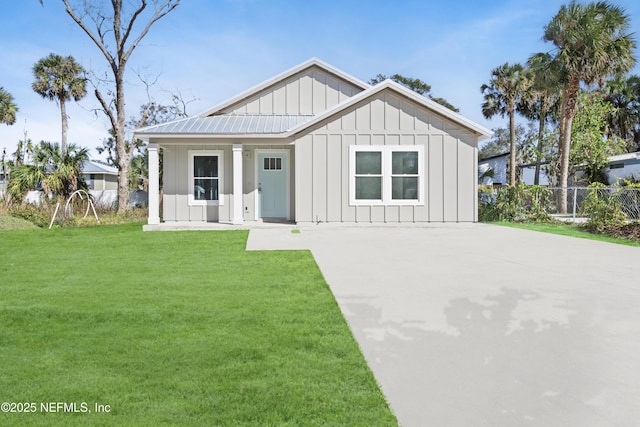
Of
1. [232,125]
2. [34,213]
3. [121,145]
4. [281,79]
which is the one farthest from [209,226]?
[121,145]

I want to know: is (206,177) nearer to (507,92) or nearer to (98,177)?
(507,92)

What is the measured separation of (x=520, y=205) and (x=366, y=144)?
7.19 metres

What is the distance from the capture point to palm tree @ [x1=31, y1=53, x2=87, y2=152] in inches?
1227

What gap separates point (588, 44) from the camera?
67.7ft

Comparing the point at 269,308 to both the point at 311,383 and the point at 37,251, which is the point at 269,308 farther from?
the point at 37,251

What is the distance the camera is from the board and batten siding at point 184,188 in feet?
48.8

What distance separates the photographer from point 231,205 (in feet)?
49.5

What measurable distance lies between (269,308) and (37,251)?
6898 millimetres

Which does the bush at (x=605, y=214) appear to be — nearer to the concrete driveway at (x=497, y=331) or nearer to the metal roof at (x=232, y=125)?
the concrete driveway at (x=497, y=331)

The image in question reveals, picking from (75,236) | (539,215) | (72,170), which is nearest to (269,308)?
(75,236)

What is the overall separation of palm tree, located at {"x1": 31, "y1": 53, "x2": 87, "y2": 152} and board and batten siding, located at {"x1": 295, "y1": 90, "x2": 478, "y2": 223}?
23.5 m

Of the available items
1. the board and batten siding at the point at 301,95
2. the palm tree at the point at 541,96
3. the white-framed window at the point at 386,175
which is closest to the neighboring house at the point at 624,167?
the palm tree at the point at 541,96

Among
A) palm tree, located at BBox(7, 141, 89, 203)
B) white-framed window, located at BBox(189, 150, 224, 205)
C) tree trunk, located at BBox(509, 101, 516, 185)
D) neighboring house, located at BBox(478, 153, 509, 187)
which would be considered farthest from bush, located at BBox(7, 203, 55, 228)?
neighboring house, located at BBox(478, 153, 509, 187)

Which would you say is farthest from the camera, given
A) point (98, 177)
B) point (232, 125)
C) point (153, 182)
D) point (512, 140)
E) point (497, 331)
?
point (98, 177)
